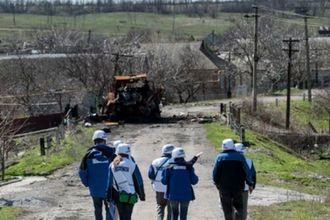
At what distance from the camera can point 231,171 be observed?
14.5 m

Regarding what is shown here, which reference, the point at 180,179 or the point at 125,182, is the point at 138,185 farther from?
the point at 180,179

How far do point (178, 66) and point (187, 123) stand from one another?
3698cm

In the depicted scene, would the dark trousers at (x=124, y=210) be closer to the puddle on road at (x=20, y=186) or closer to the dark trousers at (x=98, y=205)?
the dark trousers at (x=98, y=205)

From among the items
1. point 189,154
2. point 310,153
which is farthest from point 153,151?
point 310,153

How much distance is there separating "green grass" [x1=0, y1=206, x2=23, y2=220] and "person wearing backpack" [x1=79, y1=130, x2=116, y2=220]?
472cm

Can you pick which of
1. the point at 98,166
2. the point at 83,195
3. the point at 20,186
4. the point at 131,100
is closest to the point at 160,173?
the point at 98,166

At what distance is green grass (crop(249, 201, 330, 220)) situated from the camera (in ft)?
60.3

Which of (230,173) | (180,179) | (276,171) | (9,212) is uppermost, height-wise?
(230,173)

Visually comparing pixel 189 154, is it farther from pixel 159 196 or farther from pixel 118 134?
pixel 159 196

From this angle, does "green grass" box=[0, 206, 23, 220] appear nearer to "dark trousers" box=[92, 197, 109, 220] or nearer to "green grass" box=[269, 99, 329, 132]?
"dark trousers" box=[92, 197, 109, 220]

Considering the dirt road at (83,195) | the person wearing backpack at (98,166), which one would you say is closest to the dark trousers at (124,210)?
the person wearing backpack at (98,166)

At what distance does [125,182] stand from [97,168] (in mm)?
881

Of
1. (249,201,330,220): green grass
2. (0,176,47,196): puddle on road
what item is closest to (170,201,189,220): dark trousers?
(249,201,330,220): green grass

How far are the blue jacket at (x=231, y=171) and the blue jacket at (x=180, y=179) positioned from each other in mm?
450
